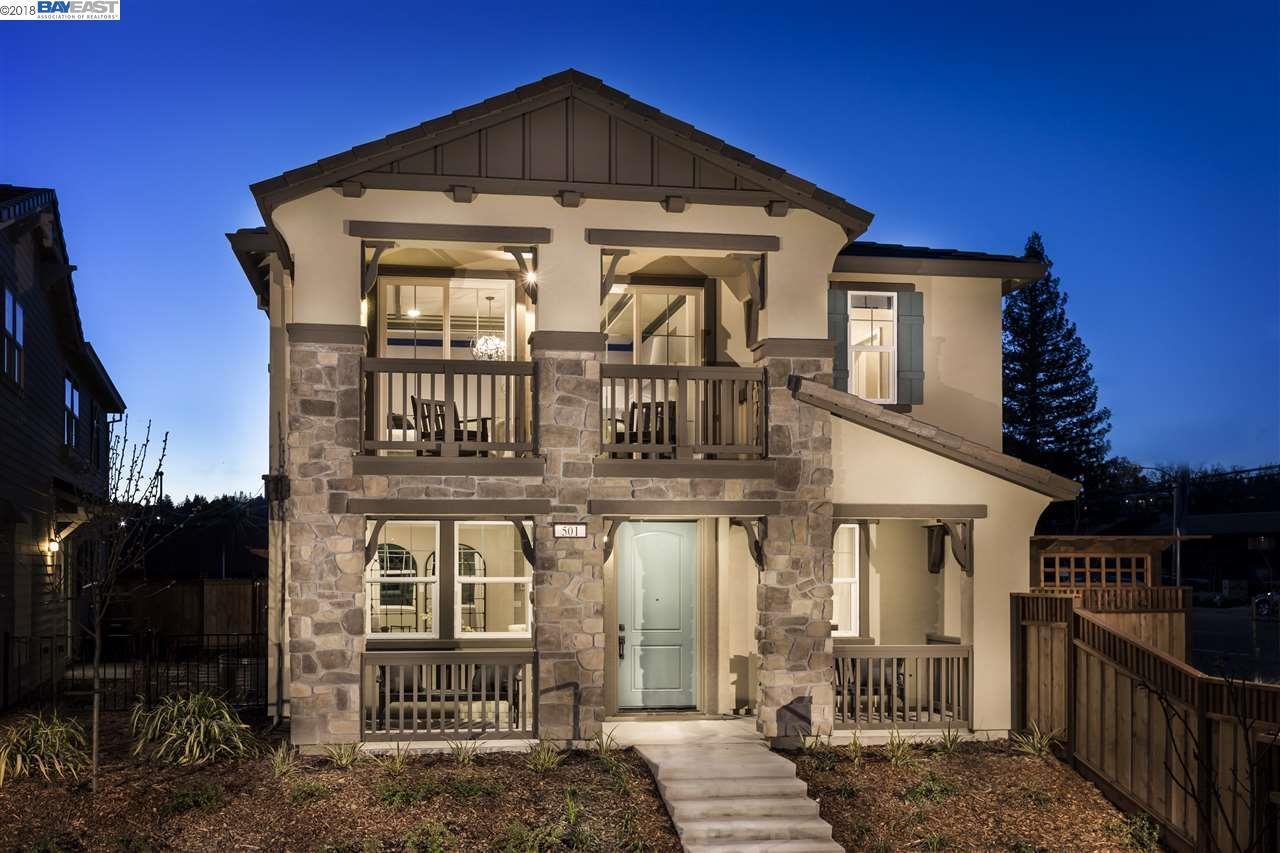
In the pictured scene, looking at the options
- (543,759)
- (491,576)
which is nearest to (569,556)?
(491,576)

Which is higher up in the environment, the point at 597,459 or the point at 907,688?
the point at 597,459

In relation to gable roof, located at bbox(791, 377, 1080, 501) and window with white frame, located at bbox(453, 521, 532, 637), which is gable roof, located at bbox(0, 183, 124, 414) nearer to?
window with white frame, located at bbox(453, 521, 532, 637)

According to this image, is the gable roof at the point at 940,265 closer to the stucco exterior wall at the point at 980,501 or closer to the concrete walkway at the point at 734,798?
the stucco exterior wall at the point at 980,501

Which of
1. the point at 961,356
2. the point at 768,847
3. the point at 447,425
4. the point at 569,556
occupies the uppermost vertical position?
the point at 961,356

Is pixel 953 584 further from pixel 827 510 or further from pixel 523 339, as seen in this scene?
pixel 523 339

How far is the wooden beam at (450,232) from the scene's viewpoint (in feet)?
38.2

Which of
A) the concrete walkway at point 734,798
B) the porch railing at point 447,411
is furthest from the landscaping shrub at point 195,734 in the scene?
the concrete walkway at point 734,798

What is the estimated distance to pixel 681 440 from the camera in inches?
487

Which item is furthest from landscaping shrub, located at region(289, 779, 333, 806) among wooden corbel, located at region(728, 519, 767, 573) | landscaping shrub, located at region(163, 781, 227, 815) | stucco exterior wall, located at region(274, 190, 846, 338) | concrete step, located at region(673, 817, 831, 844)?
wooden corbel, located at region(728, 519, 767, 573)

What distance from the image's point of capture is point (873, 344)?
14148 mm

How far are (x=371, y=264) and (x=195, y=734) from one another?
5.11m

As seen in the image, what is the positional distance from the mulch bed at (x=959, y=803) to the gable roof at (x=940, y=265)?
19.4ft

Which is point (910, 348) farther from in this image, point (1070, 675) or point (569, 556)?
point (569, 556)

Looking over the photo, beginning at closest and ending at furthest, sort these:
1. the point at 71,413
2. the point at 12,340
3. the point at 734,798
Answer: the point at 734,798 → the point at 12,340 → the point at 71,413
